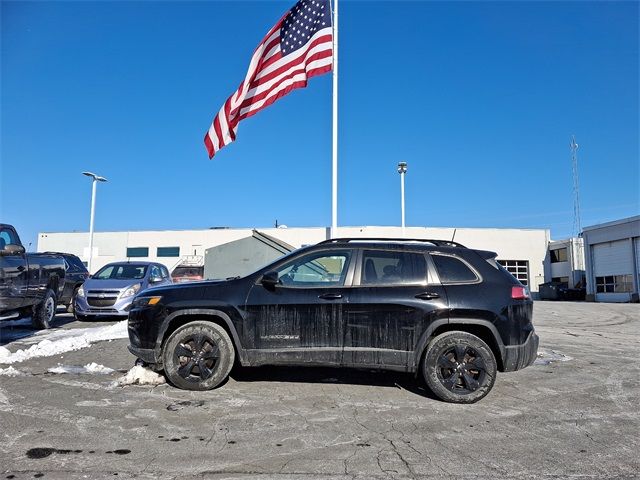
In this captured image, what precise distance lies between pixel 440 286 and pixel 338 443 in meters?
2.15

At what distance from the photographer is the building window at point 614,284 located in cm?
2992

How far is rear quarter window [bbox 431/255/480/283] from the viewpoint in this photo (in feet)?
16.9

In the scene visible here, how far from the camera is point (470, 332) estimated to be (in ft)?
16.8

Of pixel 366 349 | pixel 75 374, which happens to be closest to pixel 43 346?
pixel 75 374

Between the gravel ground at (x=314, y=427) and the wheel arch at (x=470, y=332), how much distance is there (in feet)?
1.65

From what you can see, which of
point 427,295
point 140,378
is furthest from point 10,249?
point 427,295

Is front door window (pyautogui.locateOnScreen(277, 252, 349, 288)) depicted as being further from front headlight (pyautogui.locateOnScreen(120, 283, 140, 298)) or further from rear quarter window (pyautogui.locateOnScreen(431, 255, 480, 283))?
front headlight (pyautogui.locateOnScreen(120, 283, 140, 298))

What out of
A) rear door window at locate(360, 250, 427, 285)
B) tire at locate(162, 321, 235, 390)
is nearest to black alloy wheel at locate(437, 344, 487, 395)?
rear door window at locate(360, 250, 427, 285)

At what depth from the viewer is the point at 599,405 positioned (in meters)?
4.92

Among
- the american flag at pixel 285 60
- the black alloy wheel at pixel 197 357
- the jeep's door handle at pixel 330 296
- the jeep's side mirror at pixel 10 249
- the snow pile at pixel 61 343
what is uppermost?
the american flag at pixel 285 60

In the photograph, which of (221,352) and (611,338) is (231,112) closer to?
(221,352)

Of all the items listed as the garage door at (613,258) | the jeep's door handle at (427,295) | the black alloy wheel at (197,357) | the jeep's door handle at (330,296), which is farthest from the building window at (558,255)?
the black alloy wheel at (197,357)

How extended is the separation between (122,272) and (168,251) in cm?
3114

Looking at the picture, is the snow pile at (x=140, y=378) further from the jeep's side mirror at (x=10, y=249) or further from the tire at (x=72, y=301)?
the tire at (x=72, y=301)
